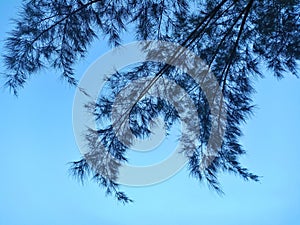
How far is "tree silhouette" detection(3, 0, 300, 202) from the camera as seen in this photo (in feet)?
4.04

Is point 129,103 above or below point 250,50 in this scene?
below

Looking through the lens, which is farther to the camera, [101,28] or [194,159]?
[101,28]

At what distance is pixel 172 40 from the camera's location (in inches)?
50.3

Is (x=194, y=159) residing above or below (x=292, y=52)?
below

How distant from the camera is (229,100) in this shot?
49.8 inches

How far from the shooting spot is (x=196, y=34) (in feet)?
4.19

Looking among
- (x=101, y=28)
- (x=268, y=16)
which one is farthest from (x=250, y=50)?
(x=101, y=28)

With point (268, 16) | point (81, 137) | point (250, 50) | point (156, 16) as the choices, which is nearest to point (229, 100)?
point (250, 50)

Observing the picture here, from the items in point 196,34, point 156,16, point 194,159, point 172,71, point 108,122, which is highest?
point 156,16

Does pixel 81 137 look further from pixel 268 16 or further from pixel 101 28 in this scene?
pixel 268 16

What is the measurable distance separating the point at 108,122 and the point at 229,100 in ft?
1.71

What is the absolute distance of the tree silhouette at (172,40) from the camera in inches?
48.5

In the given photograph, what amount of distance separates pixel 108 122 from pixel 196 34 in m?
0.53

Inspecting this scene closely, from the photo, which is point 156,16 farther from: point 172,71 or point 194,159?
point 194,159
